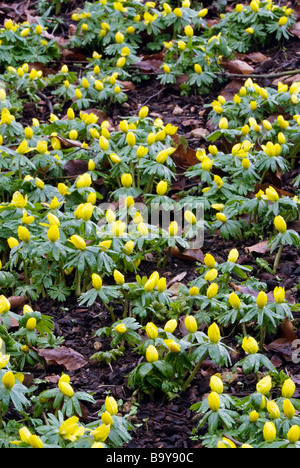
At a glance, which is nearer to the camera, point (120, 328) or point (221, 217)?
point (120, 328)

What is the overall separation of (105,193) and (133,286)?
1161 mm

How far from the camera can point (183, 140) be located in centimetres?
421

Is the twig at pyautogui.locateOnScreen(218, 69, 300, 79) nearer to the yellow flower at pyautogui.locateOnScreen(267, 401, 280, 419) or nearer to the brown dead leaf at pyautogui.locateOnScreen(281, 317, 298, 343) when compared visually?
the brown dead leaf at pyautogui.locateOnScreen(281, 317, 298, 343)

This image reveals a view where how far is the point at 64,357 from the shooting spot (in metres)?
3.04

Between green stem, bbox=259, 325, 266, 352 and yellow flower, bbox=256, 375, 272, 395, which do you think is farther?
green stem, bbox=259, 325, 266, 352

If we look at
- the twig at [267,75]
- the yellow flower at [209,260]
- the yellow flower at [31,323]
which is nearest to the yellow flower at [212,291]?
the yellow flower at [209,260]

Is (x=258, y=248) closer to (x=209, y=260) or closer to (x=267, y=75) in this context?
(x=209, y=260)

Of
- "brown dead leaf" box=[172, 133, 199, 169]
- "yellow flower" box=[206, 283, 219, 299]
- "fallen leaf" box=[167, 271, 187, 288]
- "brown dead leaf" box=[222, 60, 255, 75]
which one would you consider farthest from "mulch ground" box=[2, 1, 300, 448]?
"brown dead leaf" box=[222, 60, 255, 75]

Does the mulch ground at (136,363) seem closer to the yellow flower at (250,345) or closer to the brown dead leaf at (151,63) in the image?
the yellow flower at (250,345)

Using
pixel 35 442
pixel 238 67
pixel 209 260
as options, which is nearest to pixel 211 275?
pixel 209 260

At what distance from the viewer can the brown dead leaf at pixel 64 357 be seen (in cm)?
301

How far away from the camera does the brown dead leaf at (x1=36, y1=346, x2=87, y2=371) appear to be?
9.88ft

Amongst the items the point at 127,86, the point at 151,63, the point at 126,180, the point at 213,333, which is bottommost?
the point at 213,333
